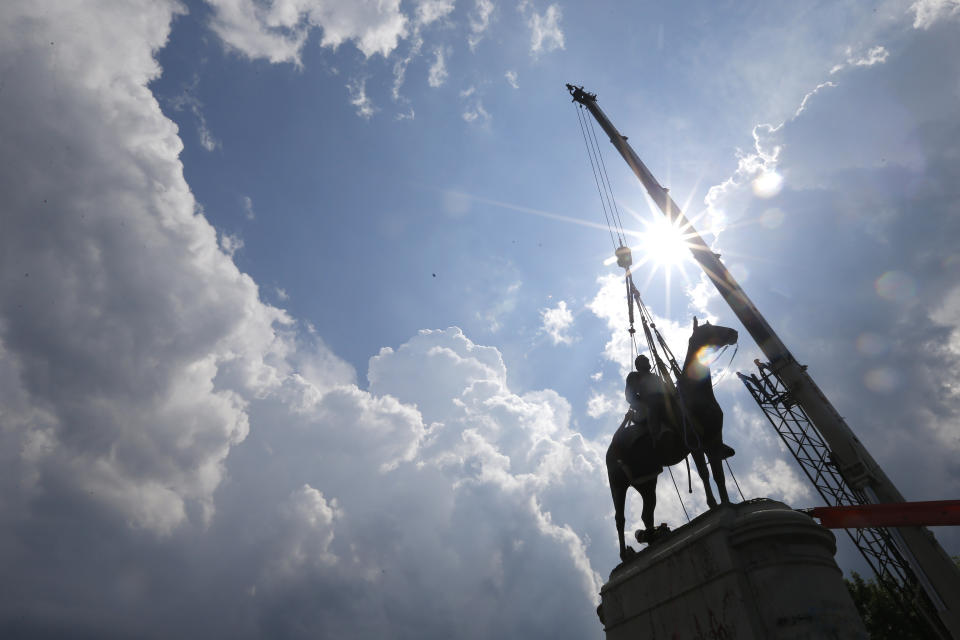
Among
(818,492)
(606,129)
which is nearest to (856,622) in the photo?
(818,492)

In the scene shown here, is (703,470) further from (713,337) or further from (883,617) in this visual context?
(883,617)

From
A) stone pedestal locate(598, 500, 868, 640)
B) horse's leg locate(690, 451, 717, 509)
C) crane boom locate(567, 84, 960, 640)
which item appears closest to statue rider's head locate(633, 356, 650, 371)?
horse's leg locate(690, 451, 717, 509)

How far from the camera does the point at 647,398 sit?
8.88 metres

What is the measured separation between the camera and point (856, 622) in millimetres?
5188

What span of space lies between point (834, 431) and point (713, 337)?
14.4m

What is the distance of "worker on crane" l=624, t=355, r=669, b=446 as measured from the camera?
8.69 meters

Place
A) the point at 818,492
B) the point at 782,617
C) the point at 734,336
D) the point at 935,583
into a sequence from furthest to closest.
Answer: the point at 818,492 < the point at 935,583 < the point at 734,336 < the point at 782,617

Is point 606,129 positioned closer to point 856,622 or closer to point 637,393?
point 637,393

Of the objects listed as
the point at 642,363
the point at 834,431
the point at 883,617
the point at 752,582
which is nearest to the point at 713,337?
the point at 642,363

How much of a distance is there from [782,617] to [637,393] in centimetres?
441

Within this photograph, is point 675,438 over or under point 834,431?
under

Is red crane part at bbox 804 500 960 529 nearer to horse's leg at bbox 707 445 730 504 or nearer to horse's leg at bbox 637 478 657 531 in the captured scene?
horse's leg at bbox 707 445 730 504

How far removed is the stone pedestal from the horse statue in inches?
39.1

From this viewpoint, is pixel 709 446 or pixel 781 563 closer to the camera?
pixel 781 563
